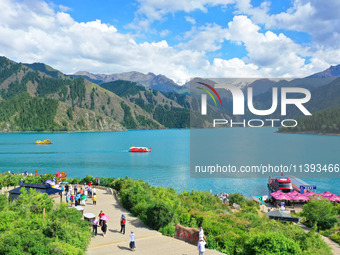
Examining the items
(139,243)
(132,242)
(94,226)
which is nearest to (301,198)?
(139,243)

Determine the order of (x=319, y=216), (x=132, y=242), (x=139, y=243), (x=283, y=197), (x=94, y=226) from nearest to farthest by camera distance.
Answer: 1. (x=132, y=242)
2. (x=139, y=243)
3. (x=94, y=226)
4. (x=319, y=216)
5. (x=283, y=197)

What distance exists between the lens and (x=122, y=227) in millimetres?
19750

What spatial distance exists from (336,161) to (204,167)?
156ft

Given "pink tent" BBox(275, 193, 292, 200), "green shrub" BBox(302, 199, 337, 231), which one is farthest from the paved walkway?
"pink tent" BBox(275, 193, 292, 200)

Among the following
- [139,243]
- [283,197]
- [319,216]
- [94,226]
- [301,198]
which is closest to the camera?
[139,243]

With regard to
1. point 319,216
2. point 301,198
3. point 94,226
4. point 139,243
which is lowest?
point 301,198

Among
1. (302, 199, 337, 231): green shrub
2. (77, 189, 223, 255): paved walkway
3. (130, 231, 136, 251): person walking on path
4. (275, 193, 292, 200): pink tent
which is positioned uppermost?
(130, 231, 136, 251): person walking on path

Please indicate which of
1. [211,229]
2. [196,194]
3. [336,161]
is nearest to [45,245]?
[211,229]

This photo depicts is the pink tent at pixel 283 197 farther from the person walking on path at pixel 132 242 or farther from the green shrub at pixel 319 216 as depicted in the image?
the person walking on path at pixel 132 242

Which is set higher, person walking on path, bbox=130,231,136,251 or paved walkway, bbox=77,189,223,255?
person walking on path, bbox=130,231,136,251

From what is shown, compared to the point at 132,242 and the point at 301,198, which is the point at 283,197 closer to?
the point at 301,198

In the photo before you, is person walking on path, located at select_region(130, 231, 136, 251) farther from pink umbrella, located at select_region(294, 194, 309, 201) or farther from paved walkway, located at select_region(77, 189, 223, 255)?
pink umbrella, located at select_region(294, 194, 309, 201)

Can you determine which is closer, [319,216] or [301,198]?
[319,216]

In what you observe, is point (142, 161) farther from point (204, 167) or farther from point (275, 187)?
point (275, 187)
